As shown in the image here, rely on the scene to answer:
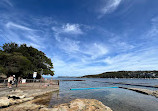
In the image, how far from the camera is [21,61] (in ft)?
80.6

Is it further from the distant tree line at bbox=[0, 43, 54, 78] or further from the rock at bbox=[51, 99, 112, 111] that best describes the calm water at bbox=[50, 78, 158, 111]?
the distant tree line at bbox=[0, 43, 54, 78]

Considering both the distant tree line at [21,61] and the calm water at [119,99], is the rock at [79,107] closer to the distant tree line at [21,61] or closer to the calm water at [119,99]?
the calm water at [119,99]

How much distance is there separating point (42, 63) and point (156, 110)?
123ft

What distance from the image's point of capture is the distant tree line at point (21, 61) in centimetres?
2364

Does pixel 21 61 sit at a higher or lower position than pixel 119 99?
higher

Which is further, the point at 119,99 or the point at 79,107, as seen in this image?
the point at 119,99

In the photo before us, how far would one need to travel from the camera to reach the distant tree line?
23.6 m

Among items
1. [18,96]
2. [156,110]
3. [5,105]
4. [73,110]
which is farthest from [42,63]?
[156,110]

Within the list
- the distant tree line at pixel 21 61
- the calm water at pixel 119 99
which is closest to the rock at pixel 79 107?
the calm water at pixel 119 99

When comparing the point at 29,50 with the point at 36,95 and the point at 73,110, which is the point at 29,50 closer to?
the point at 36,95

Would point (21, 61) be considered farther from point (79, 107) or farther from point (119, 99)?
point (119, 99)

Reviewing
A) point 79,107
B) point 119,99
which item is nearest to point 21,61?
point 79,107

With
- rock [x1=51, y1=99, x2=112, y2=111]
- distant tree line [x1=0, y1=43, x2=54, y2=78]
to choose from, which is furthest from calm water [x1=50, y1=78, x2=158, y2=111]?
distant tree line [x1=0, y1=43, x2=54, y2=78]

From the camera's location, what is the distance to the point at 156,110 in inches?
397
